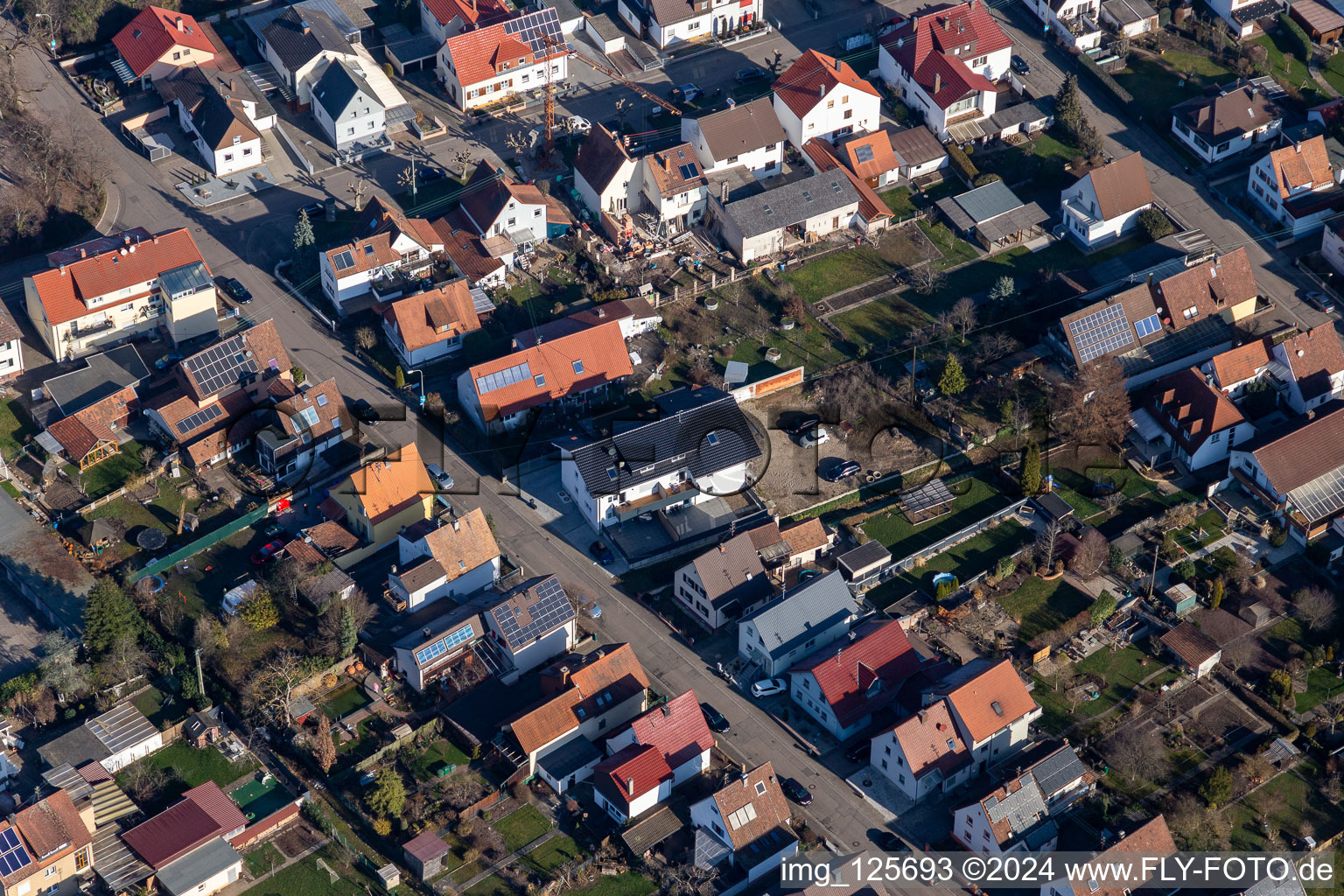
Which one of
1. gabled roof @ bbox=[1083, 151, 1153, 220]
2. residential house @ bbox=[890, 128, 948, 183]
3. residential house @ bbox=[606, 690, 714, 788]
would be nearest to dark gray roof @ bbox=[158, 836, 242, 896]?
residential house @ bbox=[606, 690, 714, 788]

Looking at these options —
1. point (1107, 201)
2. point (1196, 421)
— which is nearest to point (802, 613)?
point (1196, 421)

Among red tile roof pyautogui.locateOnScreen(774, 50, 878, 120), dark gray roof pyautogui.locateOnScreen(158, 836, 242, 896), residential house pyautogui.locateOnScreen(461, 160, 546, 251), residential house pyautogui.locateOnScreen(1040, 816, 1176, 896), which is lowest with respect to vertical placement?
residential house pyautogui.locateOnScreen(1040, 816, 1176, 896)

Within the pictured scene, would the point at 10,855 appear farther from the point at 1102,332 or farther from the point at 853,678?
the point at 1102,332

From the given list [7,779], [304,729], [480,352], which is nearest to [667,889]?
[304,729]

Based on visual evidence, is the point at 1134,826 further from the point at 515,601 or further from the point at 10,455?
the point at 10,455

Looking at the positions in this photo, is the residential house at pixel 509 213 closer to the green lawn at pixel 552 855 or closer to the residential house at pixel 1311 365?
the green lawn at pixel 552 855

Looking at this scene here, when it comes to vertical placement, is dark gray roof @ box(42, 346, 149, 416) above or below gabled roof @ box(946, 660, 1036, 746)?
above

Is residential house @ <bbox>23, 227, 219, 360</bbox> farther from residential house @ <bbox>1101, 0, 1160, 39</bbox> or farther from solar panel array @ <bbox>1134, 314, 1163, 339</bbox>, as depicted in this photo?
residential house @ <bbox>1101, 0, 1160, 39</bbox>
